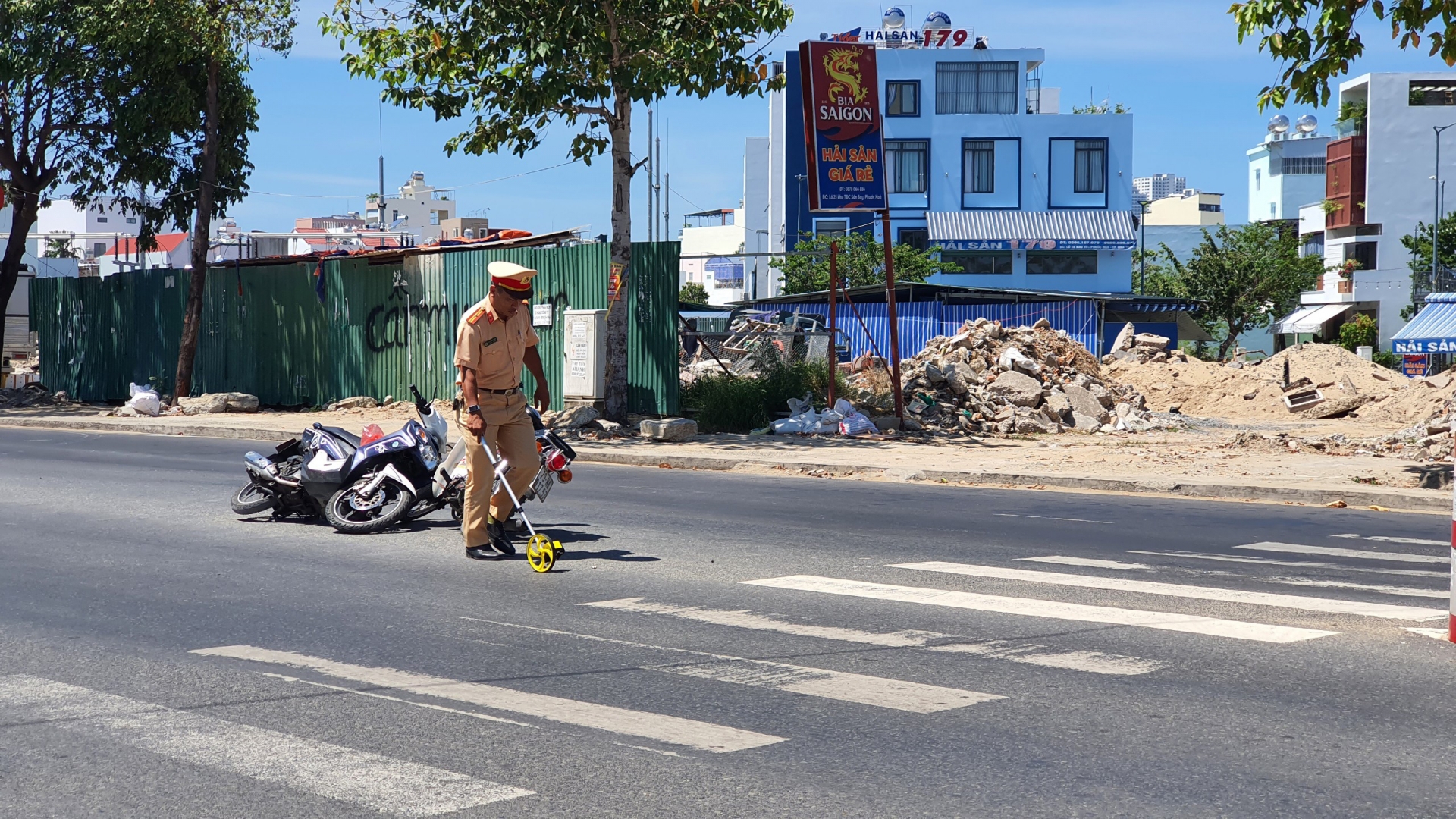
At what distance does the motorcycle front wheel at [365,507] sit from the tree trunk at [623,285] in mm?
9819

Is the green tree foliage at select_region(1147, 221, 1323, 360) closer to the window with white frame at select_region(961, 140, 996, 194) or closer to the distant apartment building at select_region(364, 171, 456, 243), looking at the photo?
the window with white frame at select_region(961, 140, 996, 194)

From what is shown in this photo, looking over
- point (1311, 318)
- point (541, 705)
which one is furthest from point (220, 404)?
point (1311, 318)

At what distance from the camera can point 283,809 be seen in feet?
14.0

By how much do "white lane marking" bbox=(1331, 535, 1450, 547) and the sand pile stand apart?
15624 millimetres

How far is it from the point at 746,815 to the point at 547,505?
8.09 metres

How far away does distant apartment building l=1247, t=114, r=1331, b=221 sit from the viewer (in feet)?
331

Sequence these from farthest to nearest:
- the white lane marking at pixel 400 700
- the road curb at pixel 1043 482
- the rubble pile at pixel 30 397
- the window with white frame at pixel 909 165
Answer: the window with white frame at pixel 909 165
the rubble pile at pixel 30 397
the road curb at pixel 1043 482
the white lane marking at pixel 400 700

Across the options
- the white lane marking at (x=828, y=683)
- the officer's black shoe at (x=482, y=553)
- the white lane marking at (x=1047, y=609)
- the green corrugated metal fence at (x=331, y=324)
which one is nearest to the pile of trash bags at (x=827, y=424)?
the green corrugated metal fence at (x=331, y=324)

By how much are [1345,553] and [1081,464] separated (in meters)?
5.97

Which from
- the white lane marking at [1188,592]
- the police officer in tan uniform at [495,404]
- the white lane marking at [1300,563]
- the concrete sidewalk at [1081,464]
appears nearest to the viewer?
the white lane marking at [1188,592]

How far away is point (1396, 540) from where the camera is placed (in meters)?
10.4

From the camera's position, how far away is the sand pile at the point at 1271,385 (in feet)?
84.1

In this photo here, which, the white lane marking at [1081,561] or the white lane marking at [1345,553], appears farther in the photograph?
the white lane marking at [1345,553]

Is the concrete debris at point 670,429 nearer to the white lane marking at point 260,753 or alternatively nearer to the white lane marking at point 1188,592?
the white lane marking at point 1188,592
